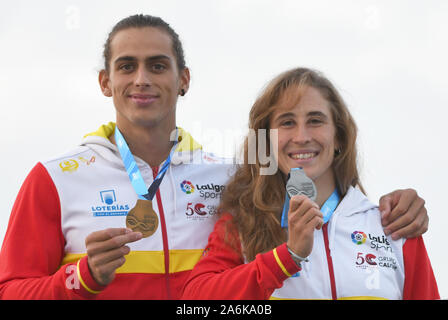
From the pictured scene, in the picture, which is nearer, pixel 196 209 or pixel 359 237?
pixel 359 237

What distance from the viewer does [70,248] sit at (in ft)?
12.5

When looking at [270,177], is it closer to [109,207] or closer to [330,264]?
[330,264]

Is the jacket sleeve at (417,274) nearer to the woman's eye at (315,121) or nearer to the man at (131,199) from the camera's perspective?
the man at (131,199)

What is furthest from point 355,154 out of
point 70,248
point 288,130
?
point 70,248

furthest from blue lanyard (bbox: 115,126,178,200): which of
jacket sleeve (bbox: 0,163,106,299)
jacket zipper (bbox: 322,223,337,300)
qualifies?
jacket zipper (bbox: 322,223,337,300)

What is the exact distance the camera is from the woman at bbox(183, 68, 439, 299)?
332 centimetres

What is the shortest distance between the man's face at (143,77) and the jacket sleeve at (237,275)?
1.13 meters

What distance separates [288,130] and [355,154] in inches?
26.1

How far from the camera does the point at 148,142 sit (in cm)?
417

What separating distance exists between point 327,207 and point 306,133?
53cm

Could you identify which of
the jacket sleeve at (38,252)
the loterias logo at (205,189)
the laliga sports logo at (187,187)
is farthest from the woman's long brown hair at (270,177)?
the jacket sleeve at (38,252)

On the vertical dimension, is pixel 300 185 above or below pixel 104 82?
below

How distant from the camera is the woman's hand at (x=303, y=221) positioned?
123 inches

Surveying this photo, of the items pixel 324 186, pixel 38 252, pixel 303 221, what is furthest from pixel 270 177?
pixel 38 252
